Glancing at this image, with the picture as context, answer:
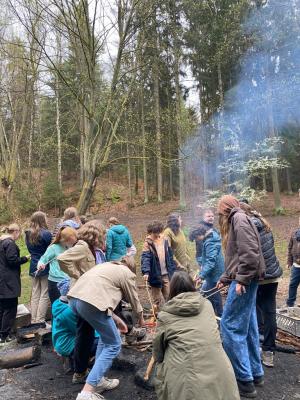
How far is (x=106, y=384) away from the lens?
3.81 metres

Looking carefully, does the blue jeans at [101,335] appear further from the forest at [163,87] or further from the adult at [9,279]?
the forest at [163,87]

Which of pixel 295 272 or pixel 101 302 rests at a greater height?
pixel 101 302

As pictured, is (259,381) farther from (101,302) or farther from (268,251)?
(101,302)

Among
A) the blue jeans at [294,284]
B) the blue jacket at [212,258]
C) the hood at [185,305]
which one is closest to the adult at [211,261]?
the blue jacket at [212,258]

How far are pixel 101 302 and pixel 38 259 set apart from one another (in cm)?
289

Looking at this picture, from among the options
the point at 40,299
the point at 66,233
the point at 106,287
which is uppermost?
the point at 66,233

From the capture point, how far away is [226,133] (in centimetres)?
1639

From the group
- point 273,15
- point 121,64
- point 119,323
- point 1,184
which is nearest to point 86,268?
point 119,323

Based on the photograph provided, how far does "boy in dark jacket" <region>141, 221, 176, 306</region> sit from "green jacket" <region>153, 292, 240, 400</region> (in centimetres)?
318

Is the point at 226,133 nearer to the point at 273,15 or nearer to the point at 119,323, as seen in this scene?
A: the point at 273,15

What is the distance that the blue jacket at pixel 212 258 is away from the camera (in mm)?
5469

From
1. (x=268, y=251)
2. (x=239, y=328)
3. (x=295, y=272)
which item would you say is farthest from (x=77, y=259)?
(x=295, y=272)

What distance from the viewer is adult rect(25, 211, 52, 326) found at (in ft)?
19.2

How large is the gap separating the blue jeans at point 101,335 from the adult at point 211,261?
2.14 meters
